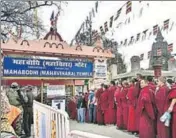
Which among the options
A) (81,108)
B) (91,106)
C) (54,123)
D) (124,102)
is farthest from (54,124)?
(81,108)

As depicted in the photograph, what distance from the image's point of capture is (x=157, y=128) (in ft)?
15.5

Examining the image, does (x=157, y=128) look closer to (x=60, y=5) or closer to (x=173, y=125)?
(x=173, y=125)

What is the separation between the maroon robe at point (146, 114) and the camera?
4723mm

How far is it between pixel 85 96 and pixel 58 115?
473 cm

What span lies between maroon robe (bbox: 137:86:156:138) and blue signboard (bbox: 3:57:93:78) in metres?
2.39

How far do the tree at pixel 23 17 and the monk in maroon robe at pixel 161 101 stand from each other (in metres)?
5.08

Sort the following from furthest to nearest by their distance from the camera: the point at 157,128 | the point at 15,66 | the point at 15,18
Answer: the point at 15,18, the point at 15,66, the point at 157,128

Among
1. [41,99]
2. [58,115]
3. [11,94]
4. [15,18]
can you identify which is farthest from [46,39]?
[58,115]

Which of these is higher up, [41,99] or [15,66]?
[15,66]

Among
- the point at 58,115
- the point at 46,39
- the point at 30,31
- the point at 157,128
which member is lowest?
the point at 157,128

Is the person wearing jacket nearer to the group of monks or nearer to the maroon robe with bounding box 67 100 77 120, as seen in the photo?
the maroon robe with bounding box 67 100 77 120

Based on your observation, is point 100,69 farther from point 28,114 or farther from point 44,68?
point 28,114

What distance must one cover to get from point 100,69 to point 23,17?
12.1ft

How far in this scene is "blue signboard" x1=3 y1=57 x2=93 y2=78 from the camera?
6.41 meters
